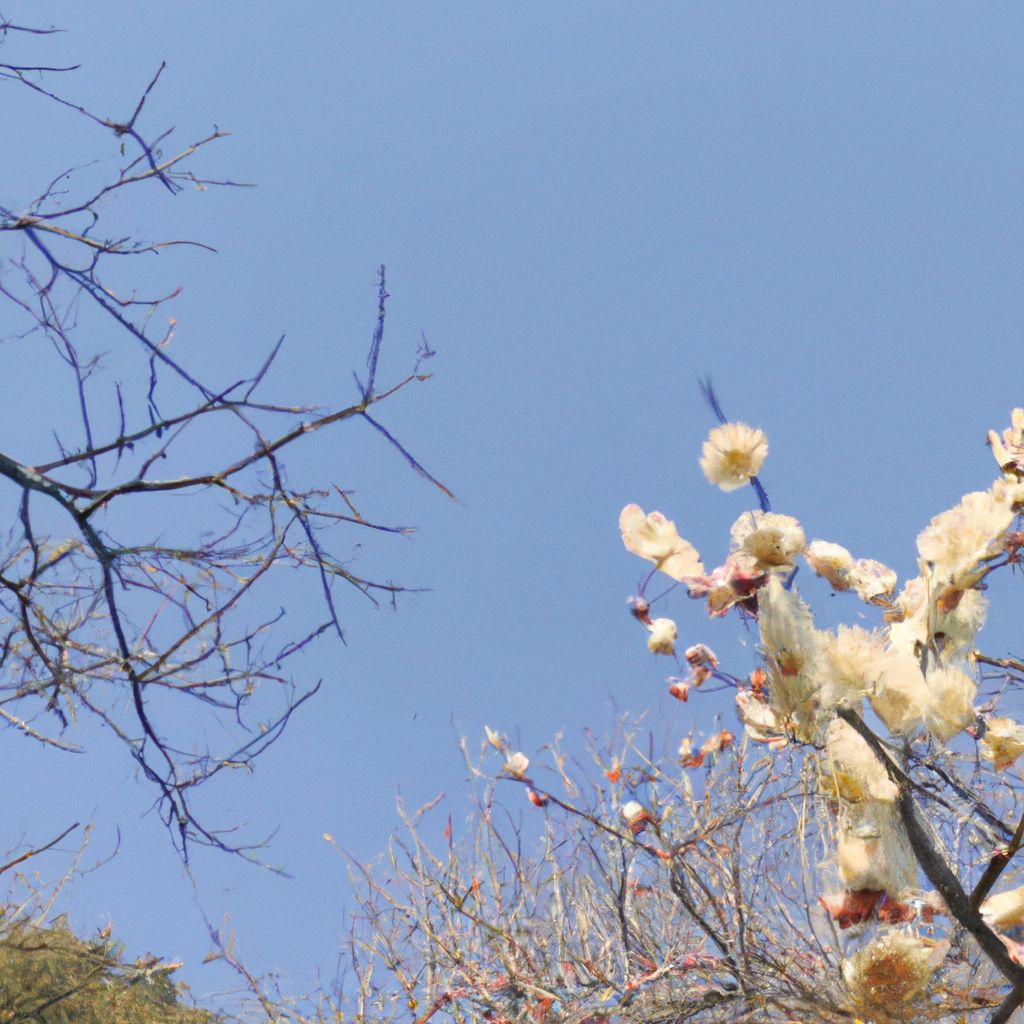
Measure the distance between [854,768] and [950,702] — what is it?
0.75ft

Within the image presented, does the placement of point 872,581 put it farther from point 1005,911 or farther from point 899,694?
point 1005,911

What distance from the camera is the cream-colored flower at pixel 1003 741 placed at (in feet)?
7.35

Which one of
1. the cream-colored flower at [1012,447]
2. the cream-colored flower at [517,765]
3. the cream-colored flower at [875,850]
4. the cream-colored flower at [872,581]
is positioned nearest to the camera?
the cream-colored flower at [875,850]

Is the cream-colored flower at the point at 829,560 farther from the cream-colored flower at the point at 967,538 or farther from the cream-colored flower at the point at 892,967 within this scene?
the cream-colored flower at the point at 892,967

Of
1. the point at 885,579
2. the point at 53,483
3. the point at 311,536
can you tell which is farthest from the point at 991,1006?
the point at 53,483

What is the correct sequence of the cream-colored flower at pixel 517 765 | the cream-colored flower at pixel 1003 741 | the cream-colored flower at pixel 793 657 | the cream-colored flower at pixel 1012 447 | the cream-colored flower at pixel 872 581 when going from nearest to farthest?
the cream-colored flower at pixel 793 657
the cream-colored flower at pixel 872 581
the cream-colored flower at pixel 1003 741
the cream-colored flower at pixel 1012 447
the cream-colored flower at pixel 517 765

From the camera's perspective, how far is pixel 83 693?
271 cm

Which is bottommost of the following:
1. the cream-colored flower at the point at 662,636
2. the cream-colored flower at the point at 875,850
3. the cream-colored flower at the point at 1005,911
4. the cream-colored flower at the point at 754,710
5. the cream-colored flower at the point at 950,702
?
the cream-colored flower at the point at 1005,911

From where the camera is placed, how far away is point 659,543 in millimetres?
1766

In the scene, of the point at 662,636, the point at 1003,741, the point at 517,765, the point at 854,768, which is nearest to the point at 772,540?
the point at 854,768

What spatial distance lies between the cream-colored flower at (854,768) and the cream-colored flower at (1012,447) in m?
1.29

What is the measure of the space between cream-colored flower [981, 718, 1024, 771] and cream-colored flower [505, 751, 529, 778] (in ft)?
12.6

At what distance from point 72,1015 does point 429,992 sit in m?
2.82

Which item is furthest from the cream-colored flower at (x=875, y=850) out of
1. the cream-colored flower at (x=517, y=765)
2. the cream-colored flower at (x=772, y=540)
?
the cream-colored flower at (x=517, y=765)
